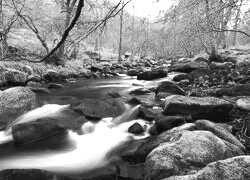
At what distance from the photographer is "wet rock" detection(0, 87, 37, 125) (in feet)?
17.0

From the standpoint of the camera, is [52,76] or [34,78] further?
[52,76]

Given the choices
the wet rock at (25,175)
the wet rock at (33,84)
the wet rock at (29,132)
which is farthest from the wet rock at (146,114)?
the wet rock at (33,84)

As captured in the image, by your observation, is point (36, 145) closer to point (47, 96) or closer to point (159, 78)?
point (47, 96)

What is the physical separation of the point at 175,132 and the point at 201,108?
142 centimetres

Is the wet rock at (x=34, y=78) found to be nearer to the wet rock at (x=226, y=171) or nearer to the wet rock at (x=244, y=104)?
the wet rock at (x=244, y=104)

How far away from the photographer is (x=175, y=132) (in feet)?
12.3

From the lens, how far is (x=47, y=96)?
24.7 ft

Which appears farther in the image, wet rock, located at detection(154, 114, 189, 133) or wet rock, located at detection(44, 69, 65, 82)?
wet rock, located at detection(44, 69, 65, 82)

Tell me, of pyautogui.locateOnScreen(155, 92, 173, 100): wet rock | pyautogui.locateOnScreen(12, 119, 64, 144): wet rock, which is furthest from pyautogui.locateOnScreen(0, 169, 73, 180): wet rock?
pyautogui.locateOnScreen(155, 92, 173, 100): wet rock

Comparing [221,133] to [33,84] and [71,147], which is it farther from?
[33,84]

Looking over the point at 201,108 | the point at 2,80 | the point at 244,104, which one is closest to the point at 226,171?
the point at 201,108

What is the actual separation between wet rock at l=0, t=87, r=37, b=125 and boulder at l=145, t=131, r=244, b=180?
3.97 m

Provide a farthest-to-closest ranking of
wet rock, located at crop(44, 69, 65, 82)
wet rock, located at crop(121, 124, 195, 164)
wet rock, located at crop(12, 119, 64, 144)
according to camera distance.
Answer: wet rock, located at crop(44, 69, 65, 82)
wet rock, located at crop(12, 119, 64, 144)
wet rock, located at crop(121, 124, 195, 164)

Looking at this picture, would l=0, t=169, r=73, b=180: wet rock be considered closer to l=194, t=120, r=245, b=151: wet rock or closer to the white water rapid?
the white water rapid
